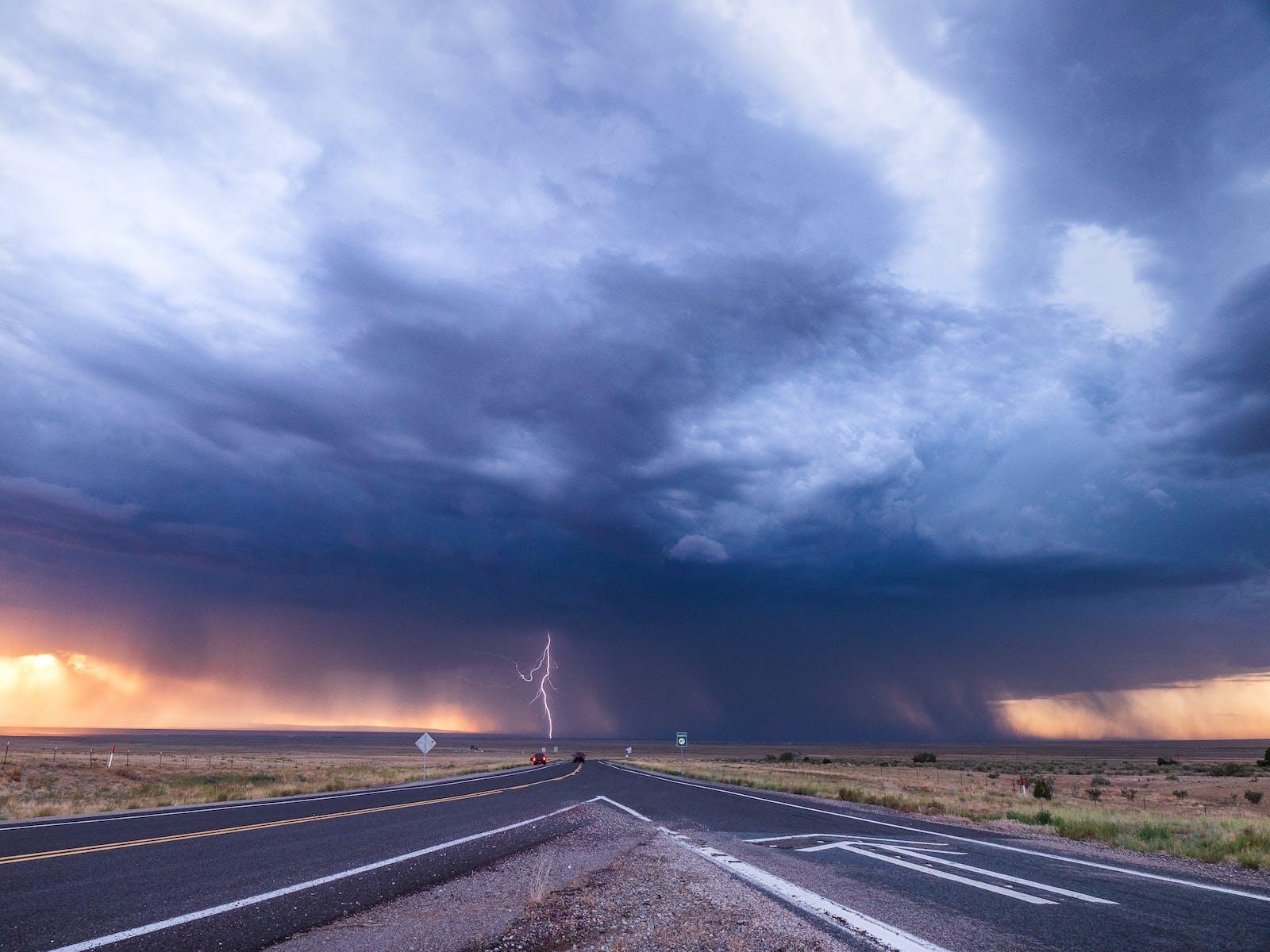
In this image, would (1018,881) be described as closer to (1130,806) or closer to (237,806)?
(237,806)

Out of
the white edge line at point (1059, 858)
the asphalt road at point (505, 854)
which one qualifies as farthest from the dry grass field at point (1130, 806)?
the white edge line at point (1059, 858)

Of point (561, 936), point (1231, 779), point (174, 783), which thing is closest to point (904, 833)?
point (561, 936)

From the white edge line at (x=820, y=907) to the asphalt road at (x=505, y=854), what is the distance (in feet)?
0.12

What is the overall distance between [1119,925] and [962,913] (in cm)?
140

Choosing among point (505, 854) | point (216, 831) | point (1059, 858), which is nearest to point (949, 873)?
point (1059, 858)

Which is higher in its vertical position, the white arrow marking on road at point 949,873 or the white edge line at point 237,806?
the white arrow marking on road at point 949,873

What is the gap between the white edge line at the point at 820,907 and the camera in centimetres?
637

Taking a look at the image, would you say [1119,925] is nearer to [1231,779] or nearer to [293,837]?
[293,837]

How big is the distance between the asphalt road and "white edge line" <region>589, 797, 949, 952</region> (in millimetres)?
38

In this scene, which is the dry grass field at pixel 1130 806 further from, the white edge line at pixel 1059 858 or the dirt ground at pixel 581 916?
the dirt ground at pixel 581 916

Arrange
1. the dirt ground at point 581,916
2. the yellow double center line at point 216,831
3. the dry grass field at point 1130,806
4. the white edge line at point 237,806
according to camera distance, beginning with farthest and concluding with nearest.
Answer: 1. the white edge line at point 237,806
2. the dry grass field at point 1130,806
3. the yellow double center line at point 216,831
4. the dirt ground at point 581,916

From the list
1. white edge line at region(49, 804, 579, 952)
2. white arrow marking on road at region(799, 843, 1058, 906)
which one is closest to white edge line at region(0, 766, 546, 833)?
white edge line at region(49, 804, 579, 952)

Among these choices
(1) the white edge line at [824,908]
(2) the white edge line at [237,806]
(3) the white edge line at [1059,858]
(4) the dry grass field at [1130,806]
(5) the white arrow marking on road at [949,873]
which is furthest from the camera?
(2) the white edge line at [237,806]

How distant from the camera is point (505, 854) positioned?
12.8 metres
